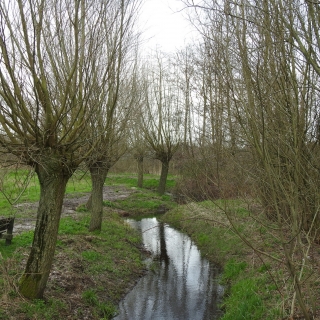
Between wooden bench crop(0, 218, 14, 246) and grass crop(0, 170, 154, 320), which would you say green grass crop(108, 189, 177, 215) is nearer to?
grass crop(0, 170, 154, 320)

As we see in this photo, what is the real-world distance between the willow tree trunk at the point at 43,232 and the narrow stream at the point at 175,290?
1708mm

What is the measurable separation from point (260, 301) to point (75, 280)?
3.74 m

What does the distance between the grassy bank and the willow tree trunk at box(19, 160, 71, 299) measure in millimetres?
2172

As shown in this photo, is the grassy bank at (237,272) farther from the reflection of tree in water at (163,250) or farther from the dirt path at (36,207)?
the dirt path at (36,207)

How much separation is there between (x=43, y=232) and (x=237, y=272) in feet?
17.4

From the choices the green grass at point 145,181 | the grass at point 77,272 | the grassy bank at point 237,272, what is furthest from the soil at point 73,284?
the green grass at point 145,181

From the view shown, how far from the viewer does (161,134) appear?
945 inches

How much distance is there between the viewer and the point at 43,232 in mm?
5812

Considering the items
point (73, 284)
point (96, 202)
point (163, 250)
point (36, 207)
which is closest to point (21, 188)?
point (73, 284)

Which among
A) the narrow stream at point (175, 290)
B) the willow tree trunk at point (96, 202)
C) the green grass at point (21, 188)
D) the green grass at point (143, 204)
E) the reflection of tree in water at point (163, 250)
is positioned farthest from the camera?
the green grass at point (143, 204)

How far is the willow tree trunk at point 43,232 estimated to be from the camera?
5809mm

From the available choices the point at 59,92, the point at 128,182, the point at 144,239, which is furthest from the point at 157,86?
the point at 59,92

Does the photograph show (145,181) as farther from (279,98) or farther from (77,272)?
(279,98)

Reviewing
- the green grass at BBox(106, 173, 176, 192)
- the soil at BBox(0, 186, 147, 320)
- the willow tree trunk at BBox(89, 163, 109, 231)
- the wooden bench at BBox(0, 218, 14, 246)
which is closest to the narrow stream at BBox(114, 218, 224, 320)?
the soil at BBox(0, 186, 147, 320)
